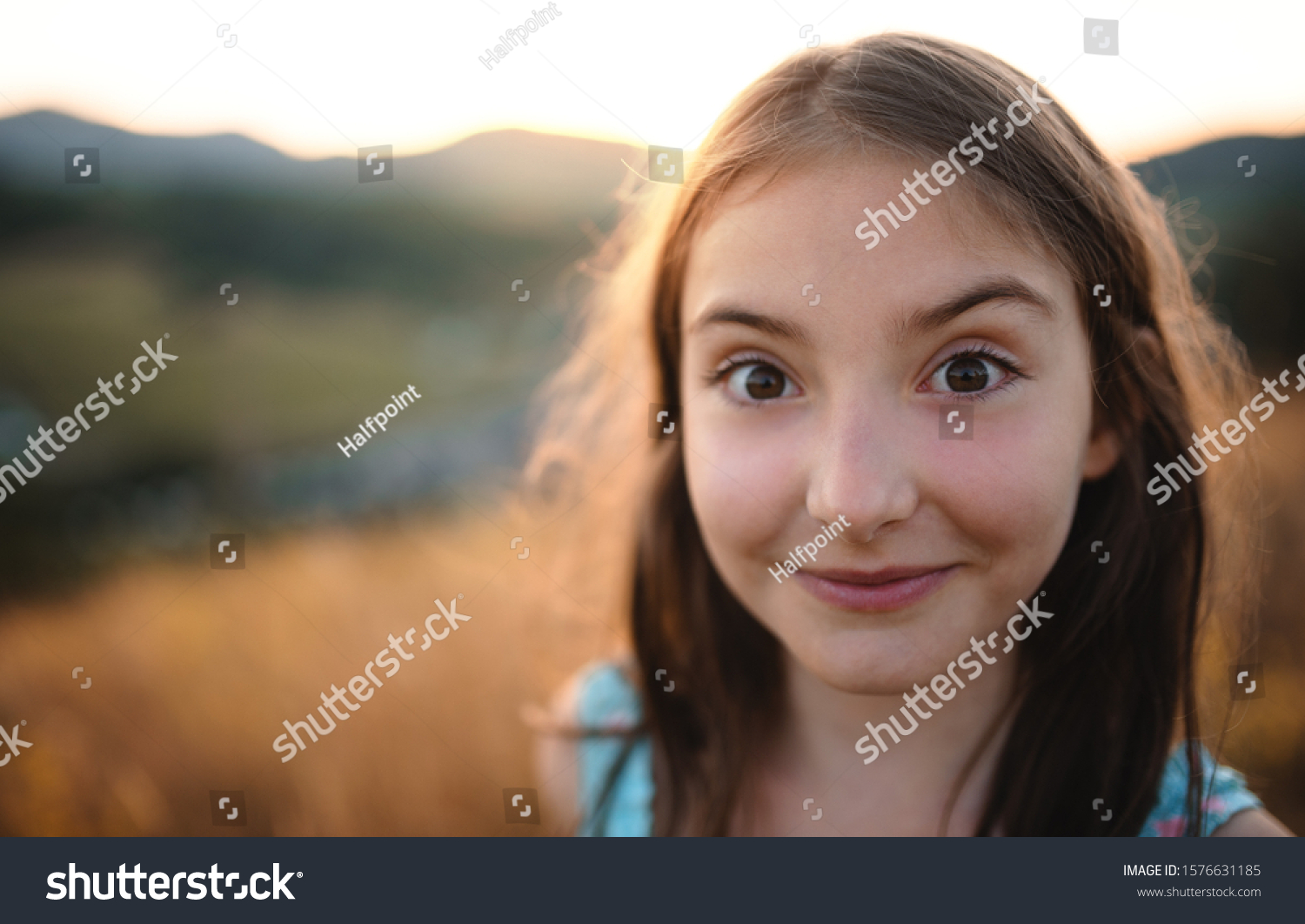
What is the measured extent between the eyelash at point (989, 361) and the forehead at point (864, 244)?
0.26 feet

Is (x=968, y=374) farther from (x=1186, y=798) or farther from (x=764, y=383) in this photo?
(x=1186, y=798)

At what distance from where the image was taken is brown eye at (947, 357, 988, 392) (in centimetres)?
87

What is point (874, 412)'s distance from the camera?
0.85 m

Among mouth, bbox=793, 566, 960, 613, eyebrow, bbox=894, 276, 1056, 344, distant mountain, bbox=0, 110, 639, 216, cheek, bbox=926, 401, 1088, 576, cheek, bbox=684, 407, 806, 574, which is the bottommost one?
mouth, bbox=793, 566, 960, 613

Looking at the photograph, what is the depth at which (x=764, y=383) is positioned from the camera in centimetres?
94

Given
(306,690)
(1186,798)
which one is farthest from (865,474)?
(306,690)

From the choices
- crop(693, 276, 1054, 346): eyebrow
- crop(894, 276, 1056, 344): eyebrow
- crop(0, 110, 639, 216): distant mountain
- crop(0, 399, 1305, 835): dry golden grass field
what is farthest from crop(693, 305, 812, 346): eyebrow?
crop(0, 399, 1305, 835): dry golden grass field

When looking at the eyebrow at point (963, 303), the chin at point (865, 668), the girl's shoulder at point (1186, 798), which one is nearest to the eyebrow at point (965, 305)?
the eyebrow at point (963, 303)

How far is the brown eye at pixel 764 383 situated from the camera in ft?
3.07

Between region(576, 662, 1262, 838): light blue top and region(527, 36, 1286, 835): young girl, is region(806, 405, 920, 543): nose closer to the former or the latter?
region(527, 36, 1286, 835): young girl

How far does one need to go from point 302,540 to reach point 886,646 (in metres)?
1.65

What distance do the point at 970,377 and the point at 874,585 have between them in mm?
277

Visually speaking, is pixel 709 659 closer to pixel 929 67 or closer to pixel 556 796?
pixel 556 796
